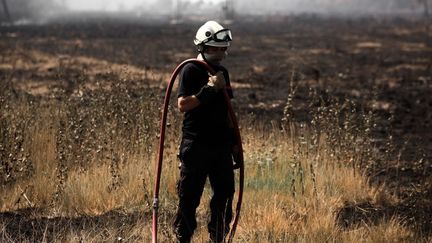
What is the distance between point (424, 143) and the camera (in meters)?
9.95

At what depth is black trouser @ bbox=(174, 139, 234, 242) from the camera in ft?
14.1

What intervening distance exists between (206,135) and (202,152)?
0.14 m

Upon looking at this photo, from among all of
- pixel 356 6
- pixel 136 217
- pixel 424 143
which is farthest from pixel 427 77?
pixel 356 6

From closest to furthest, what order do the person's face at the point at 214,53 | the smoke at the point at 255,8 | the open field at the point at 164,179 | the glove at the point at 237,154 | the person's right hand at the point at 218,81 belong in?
the person's right hand at the point at 218,81
the person's face at the point at 214,53
the glove at the point at 237,154
the open field at the point at 164,179
the smoke at the point at 255,8

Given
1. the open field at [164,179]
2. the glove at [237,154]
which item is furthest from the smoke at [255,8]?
the glove at [237,154]

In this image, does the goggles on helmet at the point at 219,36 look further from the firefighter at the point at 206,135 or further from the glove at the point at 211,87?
the glove at the point at 211,87

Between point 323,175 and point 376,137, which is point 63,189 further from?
point 376,137

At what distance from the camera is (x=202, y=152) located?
4.28 metres

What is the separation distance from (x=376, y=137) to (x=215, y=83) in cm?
679

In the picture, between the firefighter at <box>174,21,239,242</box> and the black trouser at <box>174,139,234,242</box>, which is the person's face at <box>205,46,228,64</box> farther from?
the black trouser at <box>174,139,234,242</box>

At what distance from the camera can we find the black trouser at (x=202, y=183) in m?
4.29

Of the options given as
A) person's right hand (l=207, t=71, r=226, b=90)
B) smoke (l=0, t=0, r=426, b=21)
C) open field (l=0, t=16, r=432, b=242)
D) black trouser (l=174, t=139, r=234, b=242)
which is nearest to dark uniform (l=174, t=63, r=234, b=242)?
black trouser (l=174, t=139, r=234, b=242)

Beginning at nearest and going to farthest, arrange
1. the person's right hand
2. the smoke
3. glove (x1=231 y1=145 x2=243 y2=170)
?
the person's right hand < glove (x1=231 y1=145 x2=243 y2=170) < the smoke

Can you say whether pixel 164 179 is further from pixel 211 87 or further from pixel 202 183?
pixel 211 87
